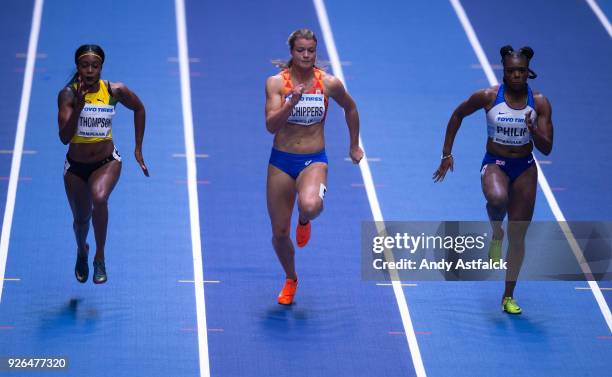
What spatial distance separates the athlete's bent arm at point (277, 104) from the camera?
876 cm

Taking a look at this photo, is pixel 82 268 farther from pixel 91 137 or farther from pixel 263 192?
pixel 263 192

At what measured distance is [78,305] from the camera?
31.8 ft

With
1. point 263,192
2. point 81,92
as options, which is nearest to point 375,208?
point 263,192

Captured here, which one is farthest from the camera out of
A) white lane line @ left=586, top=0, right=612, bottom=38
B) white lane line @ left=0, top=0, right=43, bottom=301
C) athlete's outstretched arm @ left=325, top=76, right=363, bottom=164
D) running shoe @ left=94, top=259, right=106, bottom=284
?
white lane line @ left=586, top=0, right=612, bottom=38

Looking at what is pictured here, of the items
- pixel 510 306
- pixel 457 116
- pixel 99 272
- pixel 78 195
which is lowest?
pixel 510 306

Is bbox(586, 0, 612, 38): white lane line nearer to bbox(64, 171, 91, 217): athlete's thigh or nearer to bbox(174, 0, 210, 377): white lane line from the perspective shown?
bbox(174, 0, 210, 377): white lane line

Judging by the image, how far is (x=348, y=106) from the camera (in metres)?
9.48

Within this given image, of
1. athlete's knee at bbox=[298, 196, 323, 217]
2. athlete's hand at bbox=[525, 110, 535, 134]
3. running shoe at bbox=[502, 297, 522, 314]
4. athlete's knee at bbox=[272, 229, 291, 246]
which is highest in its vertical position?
athlete's hand at bbox=[525, 110, 535, 134]

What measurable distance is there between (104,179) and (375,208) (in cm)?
303

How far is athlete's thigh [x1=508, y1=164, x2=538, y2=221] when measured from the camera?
31.1 ft

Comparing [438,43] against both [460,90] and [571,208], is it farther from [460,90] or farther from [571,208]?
[571,208]

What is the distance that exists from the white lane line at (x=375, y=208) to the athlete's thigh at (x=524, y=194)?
1.18 meters

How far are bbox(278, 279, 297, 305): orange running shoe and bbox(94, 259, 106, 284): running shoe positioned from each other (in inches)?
56.2

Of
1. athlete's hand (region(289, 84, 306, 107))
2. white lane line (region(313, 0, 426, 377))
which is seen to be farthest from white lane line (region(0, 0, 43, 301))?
white lane line (region(313, 0, 426, 377))
